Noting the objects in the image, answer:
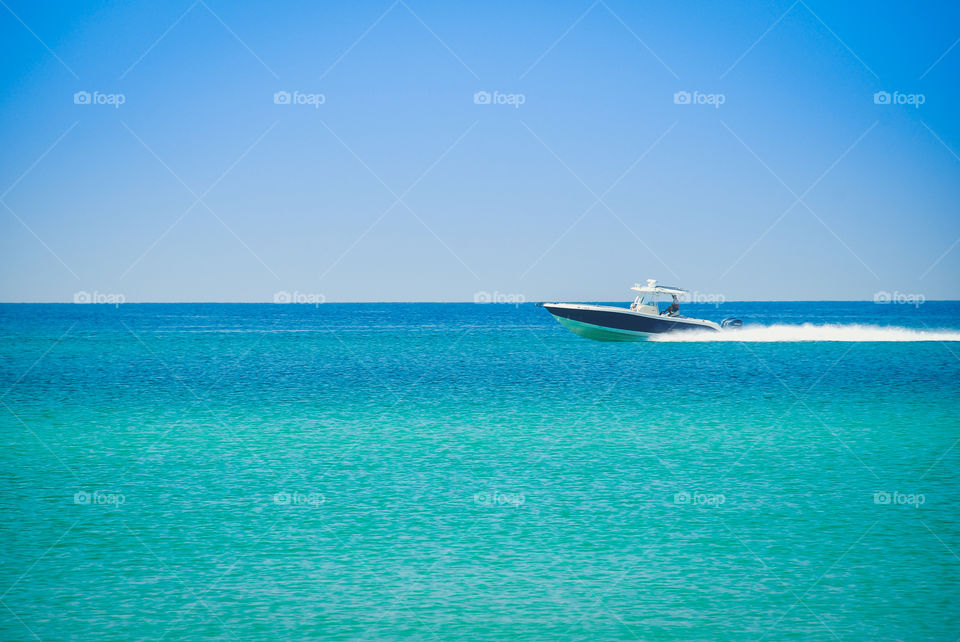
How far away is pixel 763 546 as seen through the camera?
601 inches

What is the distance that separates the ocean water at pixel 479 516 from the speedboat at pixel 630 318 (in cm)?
2327

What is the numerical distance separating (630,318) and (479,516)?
47.5 meters

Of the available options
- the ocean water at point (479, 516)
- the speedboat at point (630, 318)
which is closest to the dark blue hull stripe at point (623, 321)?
the speedboat at point (630, 318)

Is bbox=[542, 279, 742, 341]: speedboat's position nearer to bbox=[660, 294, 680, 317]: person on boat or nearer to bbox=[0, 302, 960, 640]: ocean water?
bbox=[660, 294, 680, 317]: person on boat

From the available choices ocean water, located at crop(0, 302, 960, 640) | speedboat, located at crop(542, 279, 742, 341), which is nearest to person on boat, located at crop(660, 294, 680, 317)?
speedboat, located at crop(542, 279, 742, 341)

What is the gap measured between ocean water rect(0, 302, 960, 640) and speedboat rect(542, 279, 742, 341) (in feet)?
76.4

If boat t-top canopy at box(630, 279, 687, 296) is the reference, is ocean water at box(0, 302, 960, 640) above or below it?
below

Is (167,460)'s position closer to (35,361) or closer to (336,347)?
(35,361)

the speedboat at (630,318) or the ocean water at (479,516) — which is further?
the speedboat at (630,318)

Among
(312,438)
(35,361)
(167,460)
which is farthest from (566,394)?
(35,361)

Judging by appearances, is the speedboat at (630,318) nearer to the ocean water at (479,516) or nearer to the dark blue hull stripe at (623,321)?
the dark blue hull stripe at (623,321)

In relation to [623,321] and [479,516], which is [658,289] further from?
[479,516]

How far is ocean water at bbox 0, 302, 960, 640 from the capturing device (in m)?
11.9

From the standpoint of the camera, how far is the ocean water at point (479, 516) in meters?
11.9
